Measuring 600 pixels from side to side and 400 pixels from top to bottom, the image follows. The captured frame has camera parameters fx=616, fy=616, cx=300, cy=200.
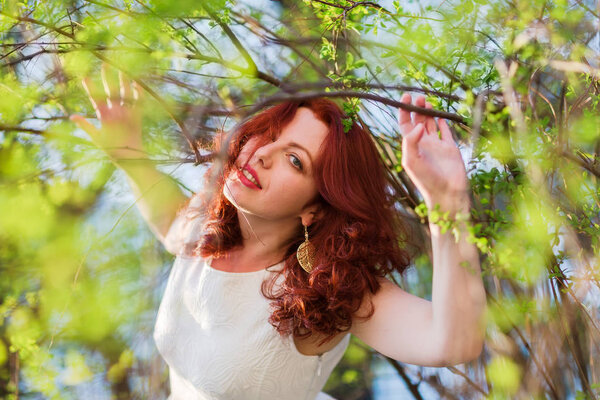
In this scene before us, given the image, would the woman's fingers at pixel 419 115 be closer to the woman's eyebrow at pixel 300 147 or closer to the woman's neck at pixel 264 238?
the woman's eyebrow at pixel 300 147

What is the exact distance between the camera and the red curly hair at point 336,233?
151 cm

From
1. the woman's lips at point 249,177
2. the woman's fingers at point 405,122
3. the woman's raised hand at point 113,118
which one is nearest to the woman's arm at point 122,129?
the woman's raised hand at point 113,118

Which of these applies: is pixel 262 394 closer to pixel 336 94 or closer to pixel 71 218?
pixel 71 218

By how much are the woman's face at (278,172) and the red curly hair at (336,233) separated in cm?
2

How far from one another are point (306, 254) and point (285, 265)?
0.28ft

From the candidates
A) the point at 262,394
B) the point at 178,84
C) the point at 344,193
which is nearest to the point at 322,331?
the point at 262,394

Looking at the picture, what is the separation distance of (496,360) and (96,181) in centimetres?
126

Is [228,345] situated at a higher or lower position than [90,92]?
lower

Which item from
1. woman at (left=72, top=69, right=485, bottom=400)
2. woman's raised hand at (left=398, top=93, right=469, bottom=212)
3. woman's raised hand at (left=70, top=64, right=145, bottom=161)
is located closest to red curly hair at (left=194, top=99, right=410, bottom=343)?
woman at (left=72, top=69, right=485, bottom=400)

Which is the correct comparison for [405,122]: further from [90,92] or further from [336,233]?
[90,92]

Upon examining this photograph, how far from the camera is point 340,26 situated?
4.82 ft

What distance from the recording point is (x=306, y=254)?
1.60m

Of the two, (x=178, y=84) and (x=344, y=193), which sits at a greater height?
(x=178, y=84)

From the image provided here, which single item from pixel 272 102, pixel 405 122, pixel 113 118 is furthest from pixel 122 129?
pixel 405 122
